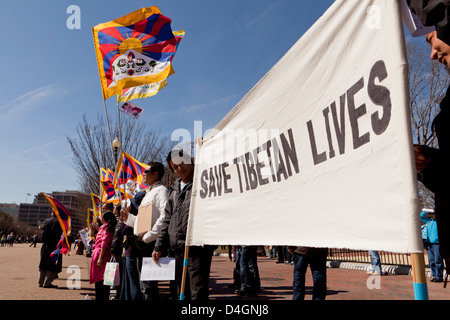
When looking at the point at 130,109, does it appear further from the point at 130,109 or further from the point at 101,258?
the point at 101,258

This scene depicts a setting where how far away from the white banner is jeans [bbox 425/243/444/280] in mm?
7848

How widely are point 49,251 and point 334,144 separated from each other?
8.93 metres

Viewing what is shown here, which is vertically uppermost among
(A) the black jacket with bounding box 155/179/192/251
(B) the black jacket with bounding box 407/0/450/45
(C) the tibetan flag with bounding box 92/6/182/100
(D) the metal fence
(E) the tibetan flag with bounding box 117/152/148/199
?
(C) the tibetan flag with bounding box 92/6/182/100

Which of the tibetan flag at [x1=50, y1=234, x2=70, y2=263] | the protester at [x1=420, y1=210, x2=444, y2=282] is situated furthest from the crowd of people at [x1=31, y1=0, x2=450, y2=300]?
the protester at [x1=420, y1=210, x2=444, y2=282]

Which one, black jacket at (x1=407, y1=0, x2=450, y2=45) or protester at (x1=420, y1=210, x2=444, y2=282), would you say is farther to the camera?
protester at (x1=420, y1=210, x2=444, y2=282)

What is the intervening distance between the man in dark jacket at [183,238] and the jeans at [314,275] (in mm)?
1264

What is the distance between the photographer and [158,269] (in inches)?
130

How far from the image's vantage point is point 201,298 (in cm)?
311

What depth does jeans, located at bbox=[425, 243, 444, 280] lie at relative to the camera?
7945mm

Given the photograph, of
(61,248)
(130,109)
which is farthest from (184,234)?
(61,248)

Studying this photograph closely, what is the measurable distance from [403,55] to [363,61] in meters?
0.20

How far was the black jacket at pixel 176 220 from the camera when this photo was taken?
139 inches

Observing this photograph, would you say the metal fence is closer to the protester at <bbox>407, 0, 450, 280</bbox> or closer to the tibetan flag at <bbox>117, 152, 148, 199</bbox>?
the tibetan flag at <bbox>117, 152, 148, 199</bbox>
